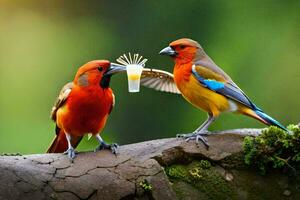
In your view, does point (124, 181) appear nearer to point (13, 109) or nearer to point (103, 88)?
point (103, 88)

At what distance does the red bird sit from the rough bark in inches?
12.3

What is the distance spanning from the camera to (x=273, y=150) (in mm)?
5363

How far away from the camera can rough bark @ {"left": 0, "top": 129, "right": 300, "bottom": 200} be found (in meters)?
4.96

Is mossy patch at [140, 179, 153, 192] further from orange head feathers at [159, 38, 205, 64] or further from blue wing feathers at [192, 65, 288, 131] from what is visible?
orange head feathers at [159, 38, 205, 64]

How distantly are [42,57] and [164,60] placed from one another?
178 centimetres

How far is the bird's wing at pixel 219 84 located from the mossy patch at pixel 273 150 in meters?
0.42

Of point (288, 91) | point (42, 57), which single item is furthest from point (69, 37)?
point (288, 91)

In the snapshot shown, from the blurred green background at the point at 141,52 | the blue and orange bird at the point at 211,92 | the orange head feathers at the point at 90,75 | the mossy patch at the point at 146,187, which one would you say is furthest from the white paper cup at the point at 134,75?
the blurred green background at the point at 141,52

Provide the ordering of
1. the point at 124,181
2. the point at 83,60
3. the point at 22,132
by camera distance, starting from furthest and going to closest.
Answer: the point at 83,60 → the point at 22,132 → the point at 124,181

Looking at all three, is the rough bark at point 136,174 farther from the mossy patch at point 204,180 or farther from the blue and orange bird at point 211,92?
the blue and orange bird at point 211,92

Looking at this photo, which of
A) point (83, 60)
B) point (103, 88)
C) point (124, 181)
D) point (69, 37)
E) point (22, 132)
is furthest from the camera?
point (69, 37)

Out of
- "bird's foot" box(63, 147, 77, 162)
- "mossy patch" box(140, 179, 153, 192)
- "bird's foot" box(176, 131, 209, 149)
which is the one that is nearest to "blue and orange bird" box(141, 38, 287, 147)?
"bird's foot" box(176, 131, 209, 149)

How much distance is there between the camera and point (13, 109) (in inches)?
393

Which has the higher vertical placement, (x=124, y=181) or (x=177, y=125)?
(x=124, y=181)
